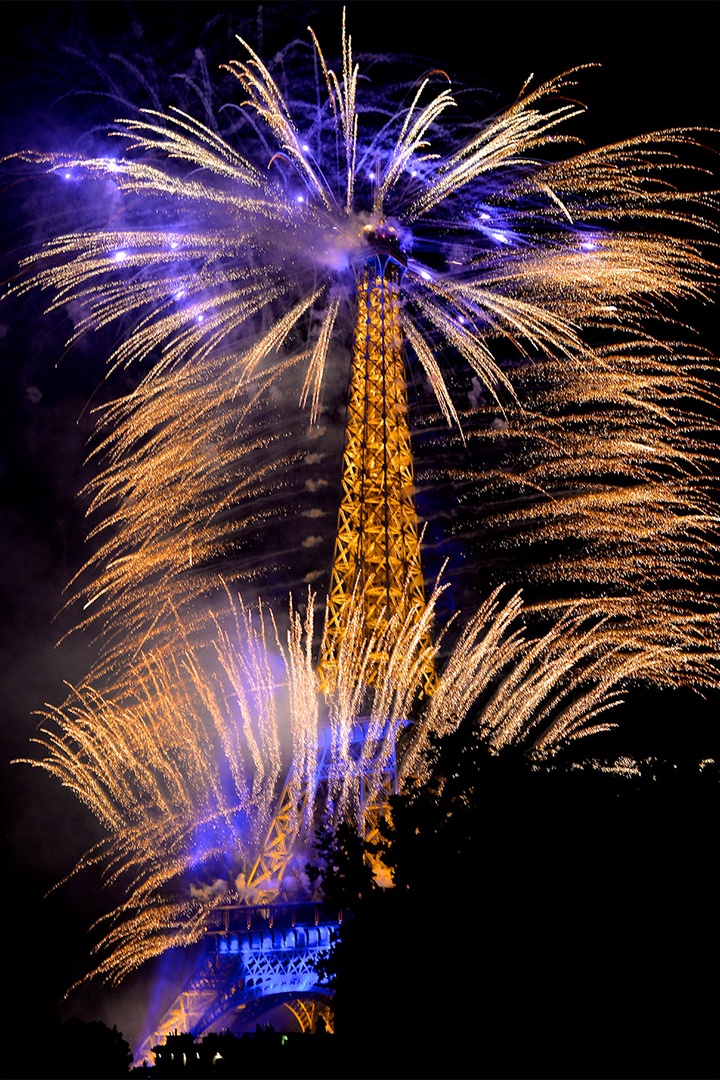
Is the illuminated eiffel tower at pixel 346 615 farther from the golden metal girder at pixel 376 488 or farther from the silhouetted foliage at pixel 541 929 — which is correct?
the silhouetted foliage at pixel 541 929

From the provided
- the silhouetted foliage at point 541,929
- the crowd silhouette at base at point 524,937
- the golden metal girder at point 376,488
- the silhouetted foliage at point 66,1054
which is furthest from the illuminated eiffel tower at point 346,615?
the silhouetted foliage at point 541,929

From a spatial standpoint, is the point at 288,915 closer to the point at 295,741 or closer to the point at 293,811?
the point at 293,811

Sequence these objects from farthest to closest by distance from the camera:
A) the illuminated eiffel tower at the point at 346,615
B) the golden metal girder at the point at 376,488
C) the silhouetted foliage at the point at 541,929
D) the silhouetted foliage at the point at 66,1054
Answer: the golden metal girder at the point at 376,488, the illuminated eiffel tower at the point at 346,615, the silhouetted foliage at the point at 66,1054, the silhouetted foliage at the point at 541,929

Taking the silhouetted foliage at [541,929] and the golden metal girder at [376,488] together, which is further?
the golden metal girder at [376,488]

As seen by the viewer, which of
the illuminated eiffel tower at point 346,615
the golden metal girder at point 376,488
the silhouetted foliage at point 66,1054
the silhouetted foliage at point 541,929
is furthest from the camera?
the golden metal girder at point 376,488

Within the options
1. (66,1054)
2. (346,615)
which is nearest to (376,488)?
A: (346,615)

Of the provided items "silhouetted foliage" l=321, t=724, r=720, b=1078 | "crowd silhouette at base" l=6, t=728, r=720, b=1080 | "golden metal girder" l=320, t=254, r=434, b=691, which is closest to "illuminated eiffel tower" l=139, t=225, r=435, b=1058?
"golden metal girder" l=320, t=254, r=434, b=691
